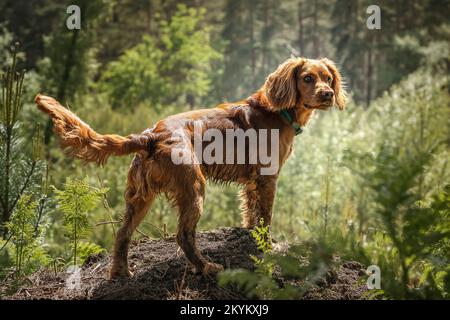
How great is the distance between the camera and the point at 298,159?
13555 millimetres

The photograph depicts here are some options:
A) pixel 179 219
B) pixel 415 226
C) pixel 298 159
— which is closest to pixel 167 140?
pixel 179 219

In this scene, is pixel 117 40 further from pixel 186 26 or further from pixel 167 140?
pixel 167 140

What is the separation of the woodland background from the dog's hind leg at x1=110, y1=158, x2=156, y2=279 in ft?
1.16

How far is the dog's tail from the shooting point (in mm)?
3807

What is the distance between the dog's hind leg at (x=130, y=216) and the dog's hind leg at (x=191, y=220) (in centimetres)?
26

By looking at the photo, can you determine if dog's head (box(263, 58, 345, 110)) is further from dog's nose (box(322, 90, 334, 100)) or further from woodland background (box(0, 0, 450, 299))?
woodland background (box(0, 0, 450, 299))

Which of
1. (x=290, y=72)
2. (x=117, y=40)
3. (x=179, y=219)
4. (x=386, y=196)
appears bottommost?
(x=179, y=219)

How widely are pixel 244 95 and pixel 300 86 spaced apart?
2602 cm

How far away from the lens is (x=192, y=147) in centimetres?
412

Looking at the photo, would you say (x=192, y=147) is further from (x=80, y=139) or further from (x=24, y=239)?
(x=24, y=239)

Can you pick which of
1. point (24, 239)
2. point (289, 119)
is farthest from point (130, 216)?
point (289, 119)

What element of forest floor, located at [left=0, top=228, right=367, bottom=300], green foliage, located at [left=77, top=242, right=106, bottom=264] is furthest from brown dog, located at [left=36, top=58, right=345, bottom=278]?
green foliage, located at [left=77, top=242, right=106, bottom=264]
